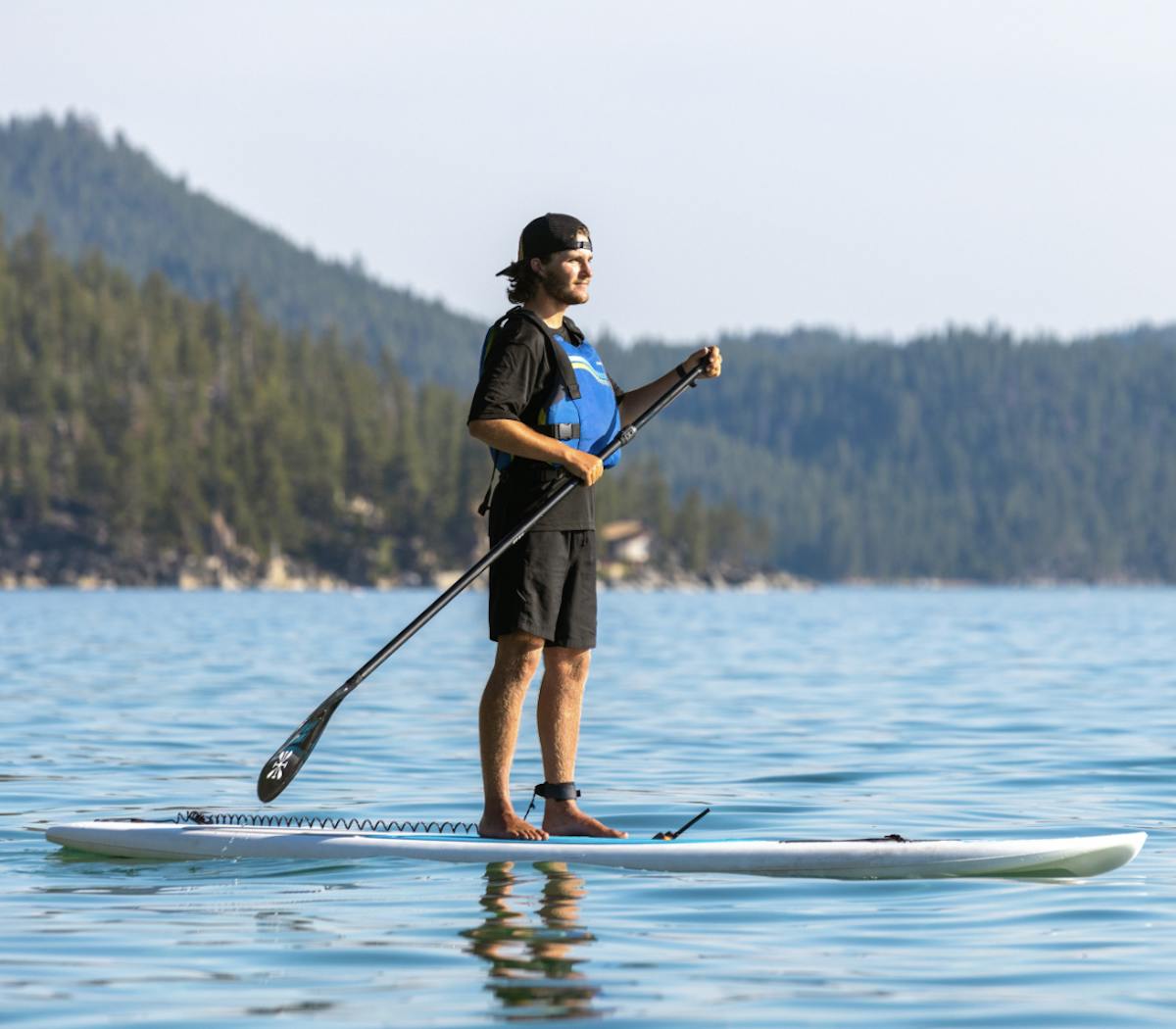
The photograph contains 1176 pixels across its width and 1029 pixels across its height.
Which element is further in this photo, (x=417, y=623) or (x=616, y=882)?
(x=417, y=623)

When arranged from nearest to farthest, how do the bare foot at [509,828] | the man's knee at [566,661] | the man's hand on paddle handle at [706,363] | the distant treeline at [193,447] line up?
the man's knee at [566,661]
the bare foot at [509,828]
the man's hand on paddle handle at [706,363]
the distant treeline at [193,447]

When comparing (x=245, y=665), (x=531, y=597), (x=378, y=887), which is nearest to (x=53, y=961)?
(x=378, y=887)

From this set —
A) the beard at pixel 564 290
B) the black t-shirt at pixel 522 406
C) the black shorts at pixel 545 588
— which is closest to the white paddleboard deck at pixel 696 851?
the black shorts at pixel 545 588

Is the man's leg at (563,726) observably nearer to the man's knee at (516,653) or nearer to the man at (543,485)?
the man at (543,485)

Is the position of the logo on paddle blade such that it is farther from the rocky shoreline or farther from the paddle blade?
the rocky shoreline

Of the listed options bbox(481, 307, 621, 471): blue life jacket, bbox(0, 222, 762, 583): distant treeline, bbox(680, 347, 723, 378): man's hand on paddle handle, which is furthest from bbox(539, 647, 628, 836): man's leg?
bbox(0, 222, 762, 583): distant treeline

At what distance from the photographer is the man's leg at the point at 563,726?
9.55 m

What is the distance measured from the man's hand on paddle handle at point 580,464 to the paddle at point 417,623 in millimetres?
55

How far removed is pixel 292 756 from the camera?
10.2 metres

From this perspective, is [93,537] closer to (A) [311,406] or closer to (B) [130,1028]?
(A) [311,406]

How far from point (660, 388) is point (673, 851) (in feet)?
7.36

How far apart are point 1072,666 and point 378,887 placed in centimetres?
2721

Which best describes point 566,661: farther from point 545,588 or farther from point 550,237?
point 550,237

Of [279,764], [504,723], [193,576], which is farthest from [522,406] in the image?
[193,576]
